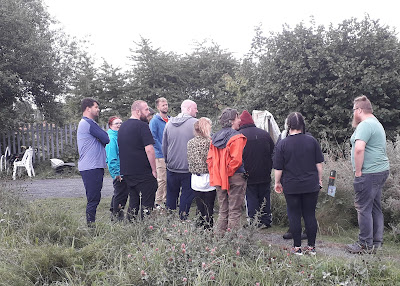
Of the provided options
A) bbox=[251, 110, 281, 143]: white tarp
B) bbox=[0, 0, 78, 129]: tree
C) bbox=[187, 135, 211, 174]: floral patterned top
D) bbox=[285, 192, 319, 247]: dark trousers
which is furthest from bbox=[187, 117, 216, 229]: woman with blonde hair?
bbox=[0, 0, 78, 129]: tree

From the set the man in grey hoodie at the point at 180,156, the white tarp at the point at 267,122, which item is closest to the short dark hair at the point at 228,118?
the man in grey hoodie at the point at 180,156

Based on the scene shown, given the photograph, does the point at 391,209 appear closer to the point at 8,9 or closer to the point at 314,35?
the point at 314,35

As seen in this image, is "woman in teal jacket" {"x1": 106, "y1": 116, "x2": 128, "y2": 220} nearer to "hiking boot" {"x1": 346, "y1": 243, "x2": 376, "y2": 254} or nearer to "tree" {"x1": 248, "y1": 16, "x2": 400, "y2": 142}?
"hiking boot" {"x1": 346, "y1": 243, "x2": 376, "y2": 254}

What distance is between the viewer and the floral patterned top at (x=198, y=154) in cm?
514

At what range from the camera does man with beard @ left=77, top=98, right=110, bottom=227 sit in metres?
5.33

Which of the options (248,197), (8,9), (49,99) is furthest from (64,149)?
(248,197)

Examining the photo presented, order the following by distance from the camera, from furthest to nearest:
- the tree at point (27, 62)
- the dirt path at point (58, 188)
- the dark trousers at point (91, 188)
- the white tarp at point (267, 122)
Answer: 1. the tree at point (27, 62)
2. the dirt path at point (58, 188)
3. the white tarp at point (267, 122)
4. the dark trousers at point (91, 188)

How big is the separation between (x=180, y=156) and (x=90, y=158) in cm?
127

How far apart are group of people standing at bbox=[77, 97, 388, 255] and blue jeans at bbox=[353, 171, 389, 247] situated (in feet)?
0.36

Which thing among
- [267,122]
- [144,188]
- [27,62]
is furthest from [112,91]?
[144,188]

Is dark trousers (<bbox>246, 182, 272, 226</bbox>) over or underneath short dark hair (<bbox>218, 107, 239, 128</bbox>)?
underneath

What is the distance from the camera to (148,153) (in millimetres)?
5148

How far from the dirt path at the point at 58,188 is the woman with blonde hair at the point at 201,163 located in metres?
4.98

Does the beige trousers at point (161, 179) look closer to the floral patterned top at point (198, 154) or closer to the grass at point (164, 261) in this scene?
the floral patterned top at point (198, 154)
